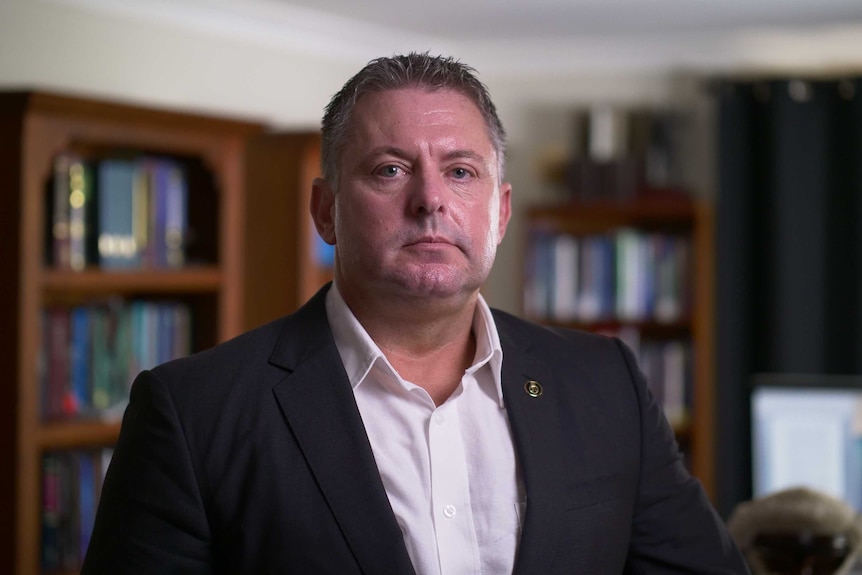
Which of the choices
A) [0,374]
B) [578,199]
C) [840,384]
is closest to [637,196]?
[578,199]

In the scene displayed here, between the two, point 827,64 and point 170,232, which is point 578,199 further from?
point 170,232

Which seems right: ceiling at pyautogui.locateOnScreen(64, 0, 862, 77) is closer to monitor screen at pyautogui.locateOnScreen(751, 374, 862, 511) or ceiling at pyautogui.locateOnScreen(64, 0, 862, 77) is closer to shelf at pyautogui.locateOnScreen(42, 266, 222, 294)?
shelf at pyautogui.locateOnScreen(42, 266, 222, 294)

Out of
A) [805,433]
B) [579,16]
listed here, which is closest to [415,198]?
[805,433]

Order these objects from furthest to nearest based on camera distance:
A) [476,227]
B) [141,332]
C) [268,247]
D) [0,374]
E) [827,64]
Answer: [827,64]
[268,247]
[141,332]
[0,374]
[476,227]

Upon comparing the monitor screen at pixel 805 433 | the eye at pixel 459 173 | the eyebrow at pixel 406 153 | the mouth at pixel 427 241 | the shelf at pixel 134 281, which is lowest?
the monitor screen at pixel 805 433

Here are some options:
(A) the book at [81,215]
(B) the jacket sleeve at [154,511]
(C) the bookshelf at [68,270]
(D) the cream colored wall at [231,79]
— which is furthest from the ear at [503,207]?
(D) the cream colored wall at [231,79]

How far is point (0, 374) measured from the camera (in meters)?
2.82

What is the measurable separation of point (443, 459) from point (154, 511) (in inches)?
14.3

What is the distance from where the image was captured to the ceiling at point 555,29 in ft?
13.0

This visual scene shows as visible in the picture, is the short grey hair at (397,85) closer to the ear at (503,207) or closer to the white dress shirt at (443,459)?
the ear at (503,207)

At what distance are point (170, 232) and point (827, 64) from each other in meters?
3.05

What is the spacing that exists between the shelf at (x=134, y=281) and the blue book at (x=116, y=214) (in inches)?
1.8

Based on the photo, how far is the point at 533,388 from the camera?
1.45 m

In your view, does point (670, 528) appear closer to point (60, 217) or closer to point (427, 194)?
point (427, 194)
